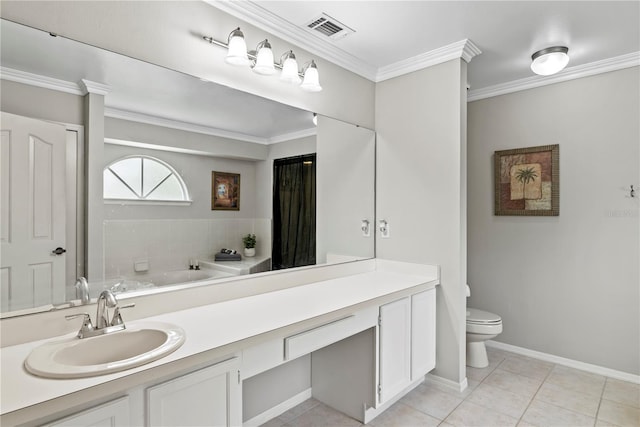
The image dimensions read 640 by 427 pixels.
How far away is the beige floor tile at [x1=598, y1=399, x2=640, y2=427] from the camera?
2189 mm

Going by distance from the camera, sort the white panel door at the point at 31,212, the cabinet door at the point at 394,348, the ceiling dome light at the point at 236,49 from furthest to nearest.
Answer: the cabinet door at the point at 394,348
the ceiling dome light at the point at 236,49
the white panel door at the point at 31,212

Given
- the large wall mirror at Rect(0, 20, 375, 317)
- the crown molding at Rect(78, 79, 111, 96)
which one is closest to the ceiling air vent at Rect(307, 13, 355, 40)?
the large wall mirror at Rect(0, 20, 375, 317)

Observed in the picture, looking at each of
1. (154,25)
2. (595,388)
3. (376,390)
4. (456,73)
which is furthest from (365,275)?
(154,25)

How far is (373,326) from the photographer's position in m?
2.07

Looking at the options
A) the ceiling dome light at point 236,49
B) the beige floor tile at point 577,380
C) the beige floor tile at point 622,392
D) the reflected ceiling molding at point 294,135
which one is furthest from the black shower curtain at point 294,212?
the beige floor tile at point 622,392

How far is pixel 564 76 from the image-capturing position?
2.96 m

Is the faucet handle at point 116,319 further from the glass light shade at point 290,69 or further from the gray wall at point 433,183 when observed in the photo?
the gray wall at point 433,183

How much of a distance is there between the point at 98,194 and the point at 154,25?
832mm

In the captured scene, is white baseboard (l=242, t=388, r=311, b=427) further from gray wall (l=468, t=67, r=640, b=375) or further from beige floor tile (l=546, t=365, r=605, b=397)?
gray wall (l=468, t=67, r=640, b=375)

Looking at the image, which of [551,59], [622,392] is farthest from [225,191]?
[622,392]

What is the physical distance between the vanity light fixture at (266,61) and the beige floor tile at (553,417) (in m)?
2.46

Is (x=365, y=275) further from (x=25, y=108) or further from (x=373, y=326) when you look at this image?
(x=25, y=108)

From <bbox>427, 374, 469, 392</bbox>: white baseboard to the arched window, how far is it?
215 cm

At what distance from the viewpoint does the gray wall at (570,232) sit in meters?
2.73
